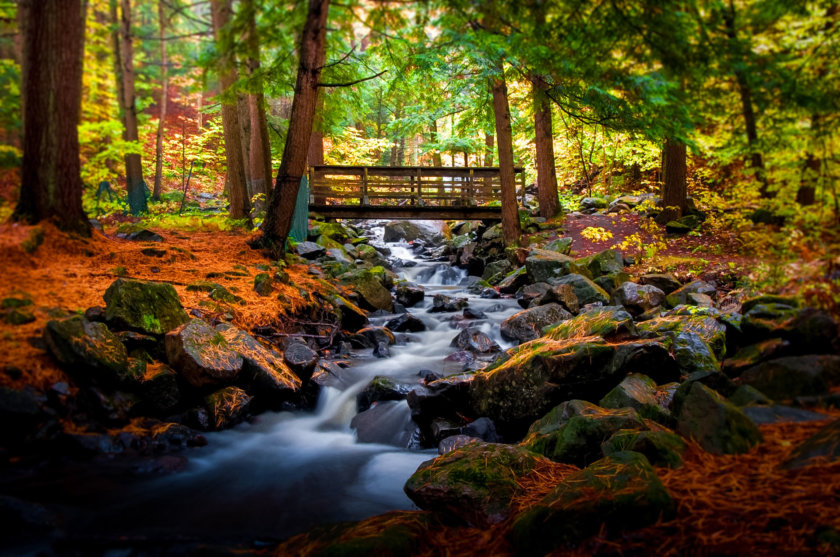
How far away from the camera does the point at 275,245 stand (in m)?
8.04

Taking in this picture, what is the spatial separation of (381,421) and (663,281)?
5836 mm

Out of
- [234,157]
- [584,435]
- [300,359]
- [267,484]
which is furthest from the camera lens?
[234,157]

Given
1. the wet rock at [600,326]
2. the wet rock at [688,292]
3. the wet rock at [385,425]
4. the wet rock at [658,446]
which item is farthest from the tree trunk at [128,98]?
the wet rock at [688,292]

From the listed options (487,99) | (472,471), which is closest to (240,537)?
(472,471)

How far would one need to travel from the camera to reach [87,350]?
3734mm

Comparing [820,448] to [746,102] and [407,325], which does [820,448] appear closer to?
[746,102]

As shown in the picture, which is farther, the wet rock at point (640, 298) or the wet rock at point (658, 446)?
the wet rock at point (640, 298)

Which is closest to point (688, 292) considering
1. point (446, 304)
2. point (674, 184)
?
point (674, 184)

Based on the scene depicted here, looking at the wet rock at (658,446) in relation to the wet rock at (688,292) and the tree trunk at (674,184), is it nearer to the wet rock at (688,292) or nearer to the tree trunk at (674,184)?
the wet rock at (688,292)

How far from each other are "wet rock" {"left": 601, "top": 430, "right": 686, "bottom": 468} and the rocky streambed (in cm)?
1

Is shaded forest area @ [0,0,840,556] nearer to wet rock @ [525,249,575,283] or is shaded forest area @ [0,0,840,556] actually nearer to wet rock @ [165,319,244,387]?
wet rock @ [165,319,244,387]

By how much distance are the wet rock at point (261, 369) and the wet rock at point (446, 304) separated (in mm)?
4792

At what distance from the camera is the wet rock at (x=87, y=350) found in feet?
11.9

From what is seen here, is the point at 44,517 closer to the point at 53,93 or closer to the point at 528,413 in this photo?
the point at 53,93
